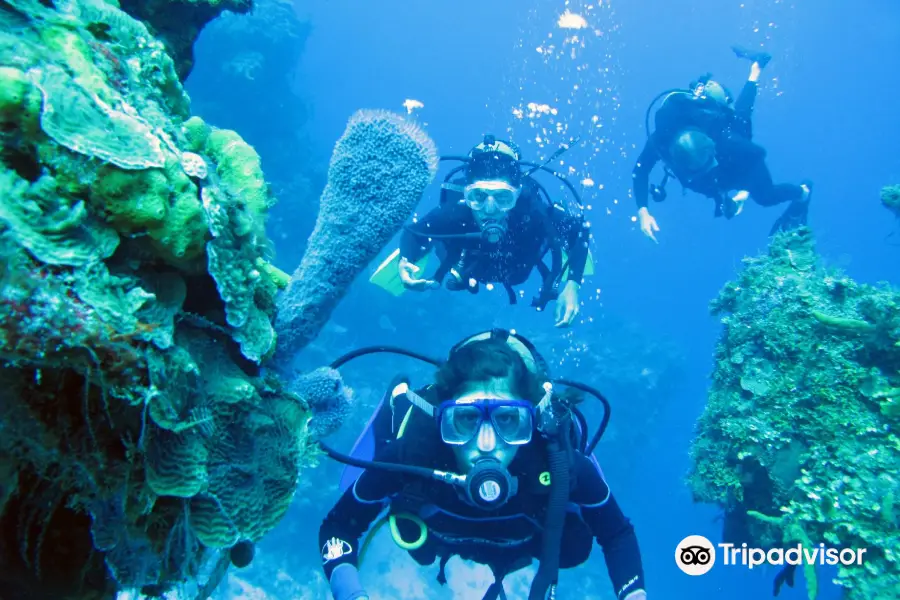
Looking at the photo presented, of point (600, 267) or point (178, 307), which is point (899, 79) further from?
point (178, 307)

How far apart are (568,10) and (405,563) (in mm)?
77481

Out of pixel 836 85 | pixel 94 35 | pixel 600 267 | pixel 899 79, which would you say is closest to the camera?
pixel 94 35

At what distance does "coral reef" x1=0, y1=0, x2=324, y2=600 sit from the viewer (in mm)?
1086

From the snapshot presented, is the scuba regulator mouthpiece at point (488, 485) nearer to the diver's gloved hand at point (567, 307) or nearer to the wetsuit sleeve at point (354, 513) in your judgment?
the wetsuit sleeve at point (354, 513)

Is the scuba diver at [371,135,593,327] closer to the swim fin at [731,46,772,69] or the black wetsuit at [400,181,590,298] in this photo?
the black wetsuit at [400,181,590,298]

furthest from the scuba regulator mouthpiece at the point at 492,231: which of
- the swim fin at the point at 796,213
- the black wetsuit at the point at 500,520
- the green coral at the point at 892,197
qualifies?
the swim fin at the point at 796,213

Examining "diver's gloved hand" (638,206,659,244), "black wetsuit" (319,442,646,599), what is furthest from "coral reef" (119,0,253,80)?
Answer: "diver's gloved hand" (638,206,659,244)

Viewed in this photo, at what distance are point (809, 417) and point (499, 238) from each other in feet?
11.7

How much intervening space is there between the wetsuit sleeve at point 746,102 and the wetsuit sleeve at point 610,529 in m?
8.07

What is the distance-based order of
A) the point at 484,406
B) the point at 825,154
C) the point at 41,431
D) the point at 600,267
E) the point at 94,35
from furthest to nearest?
the point at 825,154 → the point at 600,267 → the point at 484,406 → the point at 94,35 → the point at 41,431

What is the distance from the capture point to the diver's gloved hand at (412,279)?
577 centimetres

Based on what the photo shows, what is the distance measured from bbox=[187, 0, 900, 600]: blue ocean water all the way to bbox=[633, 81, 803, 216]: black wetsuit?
1.30m

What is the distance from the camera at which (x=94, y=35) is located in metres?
1.63

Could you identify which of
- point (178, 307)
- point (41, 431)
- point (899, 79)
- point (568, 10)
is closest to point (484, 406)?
point (178, 307)
